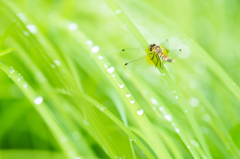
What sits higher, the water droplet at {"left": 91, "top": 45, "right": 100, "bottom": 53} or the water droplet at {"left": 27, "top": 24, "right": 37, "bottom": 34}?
the water droplet at {"left": 27, "top": 24, "right": 37, "bottom": 34}

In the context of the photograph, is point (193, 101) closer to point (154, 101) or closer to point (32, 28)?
point (154, 101)

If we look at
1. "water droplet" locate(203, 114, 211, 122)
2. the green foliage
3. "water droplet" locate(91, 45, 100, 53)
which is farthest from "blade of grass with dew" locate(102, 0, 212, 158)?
"water droplet" locate(203, 114, 211, 122)

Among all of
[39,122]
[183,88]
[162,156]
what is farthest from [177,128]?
[39,122]

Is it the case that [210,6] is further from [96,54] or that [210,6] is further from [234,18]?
[96,54]

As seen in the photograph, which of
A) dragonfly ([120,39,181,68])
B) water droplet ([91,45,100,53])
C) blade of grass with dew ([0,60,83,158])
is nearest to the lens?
blade of grass with dew ([0,60,83,158])

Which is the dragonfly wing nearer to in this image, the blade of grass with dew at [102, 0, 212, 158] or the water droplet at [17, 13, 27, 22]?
the blade of grass with dew at [102, 0, 212, 158]

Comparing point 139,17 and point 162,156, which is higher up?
point 139,17

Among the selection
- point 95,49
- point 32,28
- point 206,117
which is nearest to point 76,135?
point 95,49

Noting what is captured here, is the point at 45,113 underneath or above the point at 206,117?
above
